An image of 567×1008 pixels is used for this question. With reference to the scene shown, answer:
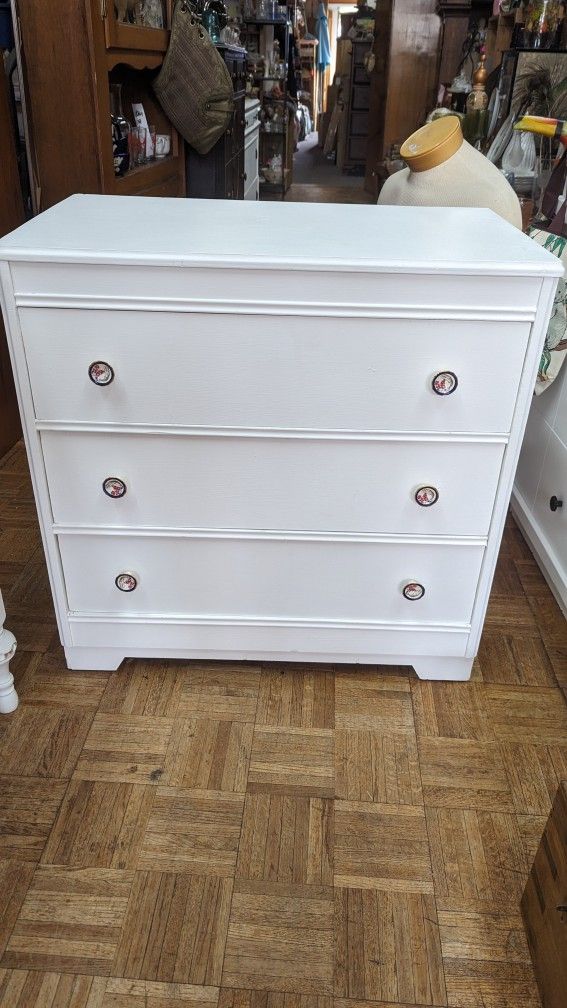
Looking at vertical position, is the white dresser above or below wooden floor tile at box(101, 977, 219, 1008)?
above

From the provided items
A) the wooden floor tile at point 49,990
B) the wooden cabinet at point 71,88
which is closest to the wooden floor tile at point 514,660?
the wooden floor tile at point 49,990

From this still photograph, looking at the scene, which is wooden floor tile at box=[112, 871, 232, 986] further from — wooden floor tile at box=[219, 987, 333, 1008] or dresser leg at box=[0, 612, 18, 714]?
dresser leg at box=[0, 612, 18, 714]

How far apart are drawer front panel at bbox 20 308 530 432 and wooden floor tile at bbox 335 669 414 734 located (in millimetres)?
573

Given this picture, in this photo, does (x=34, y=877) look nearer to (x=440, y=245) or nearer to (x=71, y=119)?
(x=440, y=245)

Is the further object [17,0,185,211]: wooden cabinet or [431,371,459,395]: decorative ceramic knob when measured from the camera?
[17,0,185,211]: wooden cabinet

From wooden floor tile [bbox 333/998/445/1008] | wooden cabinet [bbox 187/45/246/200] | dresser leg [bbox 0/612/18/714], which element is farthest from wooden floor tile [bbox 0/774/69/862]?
wooden cabinet [bbox 187/45/246/200]

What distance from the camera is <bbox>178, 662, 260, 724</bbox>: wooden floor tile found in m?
1.49

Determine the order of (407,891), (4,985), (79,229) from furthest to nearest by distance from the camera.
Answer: (79,229) < (407,891) < (4,985)

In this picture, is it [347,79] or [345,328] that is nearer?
[345,328]

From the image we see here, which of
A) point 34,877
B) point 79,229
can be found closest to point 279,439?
point 79,229

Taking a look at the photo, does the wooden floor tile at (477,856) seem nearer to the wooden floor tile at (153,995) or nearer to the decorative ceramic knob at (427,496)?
the wooden floor tile at (153,995)

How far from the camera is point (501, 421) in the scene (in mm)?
1291

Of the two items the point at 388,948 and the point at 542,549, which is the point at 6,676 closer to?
the point at 388,948

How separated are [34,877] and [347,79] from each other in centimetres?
867
